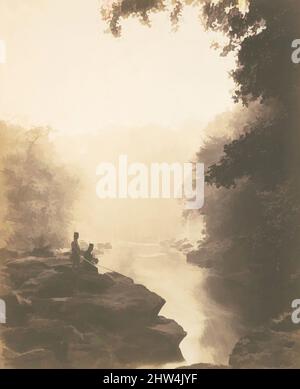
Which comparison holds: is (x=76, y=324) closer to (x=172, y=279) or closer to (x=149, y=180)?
(x=172, y=279)

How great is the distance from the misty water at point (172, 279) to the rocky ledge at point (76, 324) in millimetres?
113

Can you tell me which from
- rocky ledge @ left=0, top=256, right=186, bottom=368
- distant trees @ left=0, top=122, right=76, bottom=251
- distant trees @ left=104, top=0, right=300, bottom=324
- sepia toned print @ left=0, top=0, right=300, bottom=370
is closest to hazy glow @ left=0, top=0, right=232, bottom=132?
sepia toned print @ left=0, top=0, right=300, bottom=370

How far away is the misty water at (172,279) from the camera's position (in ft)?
15.5

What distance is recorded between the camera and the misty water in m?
4.73

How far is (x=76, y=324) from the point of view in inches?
184

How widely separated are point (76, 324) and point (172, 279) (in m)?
1.11

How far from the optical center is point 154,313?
4.76 metres

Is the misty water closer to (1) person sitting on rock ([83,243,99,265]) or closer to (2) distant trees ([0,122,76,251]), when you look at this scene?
(1) person sitting on rock ([83,243,99,265])

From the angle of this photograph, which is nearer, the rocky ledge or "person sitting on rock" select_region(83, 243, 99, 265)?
the rocky ledge

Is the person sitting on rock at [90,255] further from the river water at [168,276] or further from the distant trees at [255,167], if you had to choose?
the distant trees at [255,167]

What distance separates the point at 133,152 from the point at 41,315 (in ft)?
6.51

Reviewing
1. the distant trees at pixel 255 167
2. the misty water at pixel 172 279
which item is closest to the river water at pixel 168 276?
the misty water at pixel 172 279

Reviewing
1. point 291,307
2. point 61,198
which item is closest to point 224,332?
point 291,307

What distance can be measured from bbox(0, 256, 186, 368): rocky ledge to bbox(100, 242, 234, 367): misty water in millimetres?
113
